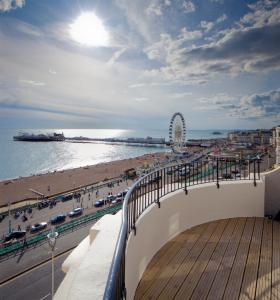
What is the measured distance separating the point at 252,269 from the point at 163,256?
1.09 meters

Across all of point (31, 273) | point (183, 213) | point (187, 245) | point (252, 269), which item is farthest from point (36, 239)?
point (252, 269)

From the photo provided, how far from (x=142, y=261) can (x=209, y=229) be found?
173 cm

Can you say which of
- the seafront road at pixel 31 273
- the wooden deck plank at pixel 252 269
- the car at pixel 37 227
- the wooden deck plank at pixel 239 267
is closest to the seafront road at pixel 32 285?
the seafront road at pixel 31 273

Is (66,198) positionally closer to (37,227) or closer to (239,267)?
(37,227)

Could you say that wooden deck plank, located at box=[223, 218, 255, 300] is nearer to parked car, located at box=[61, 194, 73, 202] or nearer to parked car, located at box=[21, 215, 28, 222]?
parked car, located at box=[21, 215, 28, 222]

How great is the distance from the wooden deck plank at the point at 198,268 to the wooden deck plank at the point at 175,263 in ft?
0.36

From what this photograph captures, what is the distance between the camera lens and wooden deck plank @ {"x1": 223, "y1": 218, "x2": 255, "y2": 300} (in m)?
2.37

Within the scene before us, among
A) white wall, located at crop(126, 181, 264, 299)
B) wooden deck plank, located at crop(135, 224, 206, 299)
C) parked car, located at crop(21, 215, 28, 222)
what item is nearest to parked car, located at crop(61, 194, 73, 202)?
parked car, located at crop(21, 215, 28, 222)

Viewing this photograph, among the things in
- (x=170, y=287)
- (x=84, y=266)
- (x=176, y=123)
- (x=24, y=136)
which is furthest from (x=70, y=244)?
(x=24, y=136)

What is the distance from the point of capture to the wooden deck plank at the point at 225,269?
2379 mm

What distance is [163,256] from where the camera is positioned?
3100mm

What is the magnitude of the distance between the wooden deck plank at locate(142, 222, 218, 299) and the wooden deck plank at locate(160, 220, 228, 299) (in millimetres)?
35

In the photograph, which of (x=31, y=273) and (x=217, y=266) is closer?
(x=217, y=266)

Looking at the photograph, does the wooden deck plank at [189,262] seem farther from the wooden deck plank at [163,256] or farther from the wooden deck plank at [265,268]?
the wooden deck plank at [265,268]
